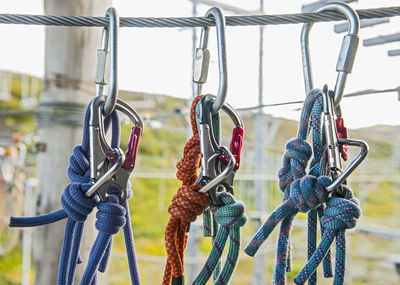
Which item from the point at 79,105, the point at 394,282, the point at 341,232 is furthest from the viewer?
the point at 394,282

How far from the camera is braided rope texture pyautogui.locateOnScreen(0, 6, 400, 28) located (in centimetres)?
35

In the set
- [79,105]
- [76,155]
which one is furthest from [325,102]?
[79,105]

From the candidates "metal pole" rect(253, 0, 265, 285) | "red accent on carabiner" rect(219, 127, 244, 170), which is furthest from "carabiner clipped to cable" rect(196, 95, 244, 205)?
"metal pole" rect(253, 0, 265, 285)

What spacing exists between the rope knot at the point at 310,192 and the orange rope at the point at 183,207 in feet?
0.23

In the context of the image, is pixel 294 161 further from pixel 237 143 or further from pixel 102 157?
pixel 102 157

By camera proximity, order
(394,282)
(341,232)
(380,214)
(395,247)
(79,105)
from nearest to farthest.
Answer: (341,232) → (79,105) → (394,282) → (395,247) → (380,214)

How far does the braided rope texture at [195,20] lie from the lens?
350mm

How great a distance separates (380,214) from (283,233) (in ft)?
22.5

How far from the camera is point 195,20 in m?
0.35

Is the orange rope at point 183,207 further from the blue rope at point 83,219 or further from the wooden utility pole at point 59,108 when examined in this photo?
the wooden utility pole at point 59,108

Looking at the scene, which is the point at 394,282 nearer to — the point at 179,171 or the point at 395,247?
the point at 395,247

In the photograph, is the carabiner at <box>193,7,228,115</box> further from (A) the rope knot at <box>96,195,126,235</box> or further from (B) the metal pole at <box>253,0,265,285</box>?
(B) the metal pole at <box>253,0,265,285</box>

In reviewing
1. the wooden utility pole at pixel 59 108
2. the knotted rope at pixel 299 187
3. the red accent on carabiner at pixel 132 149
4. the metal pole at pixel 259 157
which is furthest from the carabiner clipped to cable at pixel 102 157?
the metal pole at pixel 259 157

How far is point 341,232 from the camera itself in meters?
0.33
